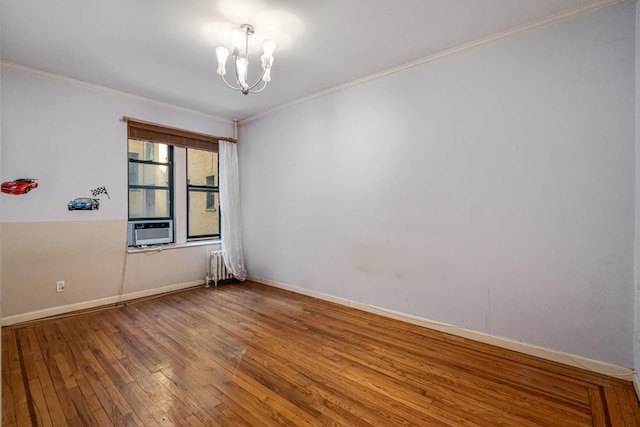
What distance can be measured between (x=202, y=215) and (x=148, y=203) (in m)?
0.90

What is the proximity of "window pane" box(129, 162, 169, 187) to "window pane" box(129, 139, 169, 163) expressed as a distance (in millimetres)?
104

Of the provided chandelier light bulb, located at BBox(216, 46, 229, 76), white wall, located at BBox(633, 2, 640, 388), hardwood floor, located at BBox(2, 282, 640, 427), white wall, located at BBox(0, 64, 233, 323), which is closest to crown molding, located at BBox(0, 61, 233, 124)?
white wall, located at BBox(0, 64, 233, 323)

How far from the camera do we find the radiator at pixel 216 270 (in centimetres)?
522

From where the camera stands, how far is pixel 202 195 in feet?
18.0

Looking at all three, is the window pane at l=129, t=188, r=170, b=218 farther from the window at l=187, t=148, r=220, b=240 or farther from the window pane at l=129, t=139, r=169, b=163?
the window pane at l=129, t=139, r=169, b=163

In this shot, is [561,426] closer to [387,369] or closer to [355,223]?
[387,369]

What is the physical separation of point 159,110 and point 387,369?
442 centimetres

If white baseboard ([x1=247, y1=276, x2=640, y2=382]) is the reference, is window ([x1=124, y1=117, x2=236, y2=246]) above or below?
above

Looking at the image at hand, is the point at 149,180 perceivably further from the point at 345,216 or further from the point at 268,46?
the point at 268,46

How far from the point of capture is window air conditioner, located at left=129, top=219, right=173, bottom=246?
461 centimetres

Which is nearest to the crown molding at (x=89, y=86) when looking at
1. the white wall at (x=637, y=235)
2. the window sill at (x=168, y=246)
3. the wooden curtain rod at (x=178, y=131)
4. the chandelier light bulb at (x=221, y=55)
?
the wooden curtain rod at (x=178, y=131)

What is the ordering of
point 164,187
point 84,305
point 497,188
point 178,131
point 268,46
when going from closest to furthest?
Result: 1. point 268,46
2. point 497,188
3. point 84,305
4. point 178,131
5. point 164,187

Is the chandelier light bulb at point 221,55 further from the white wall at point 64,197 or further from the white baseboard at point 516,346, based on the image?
the white baseboard at point 516,346

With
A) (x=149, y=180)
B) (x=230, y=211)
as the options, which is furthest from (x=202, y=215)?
(x=149, y=180)
